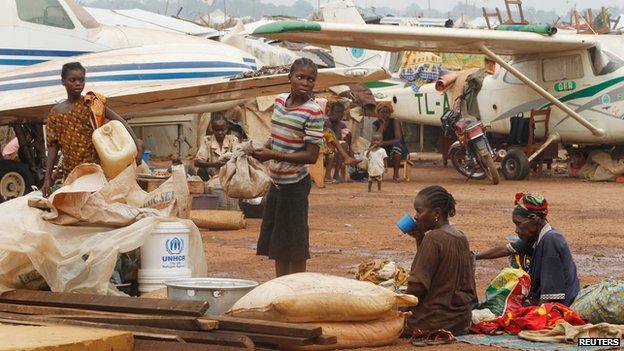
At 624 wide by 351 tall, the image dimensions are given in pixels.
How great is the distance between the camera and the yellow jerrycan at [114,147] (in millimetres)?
9227

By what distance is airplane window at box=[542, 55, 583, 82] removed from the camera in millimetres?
22661

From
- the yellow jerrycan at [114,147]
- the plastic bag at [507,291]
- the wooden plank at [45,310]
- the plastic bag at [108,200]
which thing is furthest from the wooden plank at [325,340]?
the yellow jerrycan at [114,147]

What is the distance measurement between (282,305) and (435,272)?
96 cm

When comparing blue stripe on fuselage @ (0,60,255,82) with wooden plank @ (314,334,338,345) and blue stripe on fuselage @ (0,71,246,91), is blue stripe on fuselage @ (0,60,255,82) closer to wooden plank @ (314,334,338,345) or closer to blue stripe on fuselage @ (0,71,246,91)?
blue stripe on fuselage @ (0,71,246,91)

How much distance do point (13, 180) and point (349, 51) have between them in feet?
65.4

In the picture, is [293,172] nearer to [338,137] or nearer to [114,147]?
[114,147]

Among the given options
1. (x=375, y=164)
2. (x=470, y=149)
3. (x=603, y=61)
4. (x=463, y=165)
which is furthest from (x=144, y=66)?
(x=603, y=61)

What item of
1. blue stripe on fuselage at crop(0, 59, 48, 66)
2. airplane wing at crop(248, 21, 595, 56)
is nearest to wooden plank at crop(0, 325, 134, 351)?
blue stripe on fuselage at crop(0, 59, 48, 66)

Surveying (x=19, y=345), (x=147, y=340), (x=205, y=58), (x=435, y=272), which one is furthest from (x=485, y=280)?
(x=205, y=58)

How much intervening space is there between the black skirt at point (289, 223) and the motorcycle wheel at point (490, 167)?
1359 cm

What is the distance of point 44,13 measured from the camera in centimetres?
1612

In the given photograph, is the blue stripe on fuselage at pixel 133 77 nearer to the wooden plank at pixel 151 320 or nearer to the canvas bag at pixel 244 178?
the canvas bag at pixel 244 178

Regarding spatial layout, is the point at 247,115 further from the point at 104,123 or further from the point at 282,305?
the point at 282,305

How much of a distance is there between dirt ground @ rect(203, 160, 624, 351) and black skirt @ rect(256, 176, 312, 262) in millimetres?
1234
